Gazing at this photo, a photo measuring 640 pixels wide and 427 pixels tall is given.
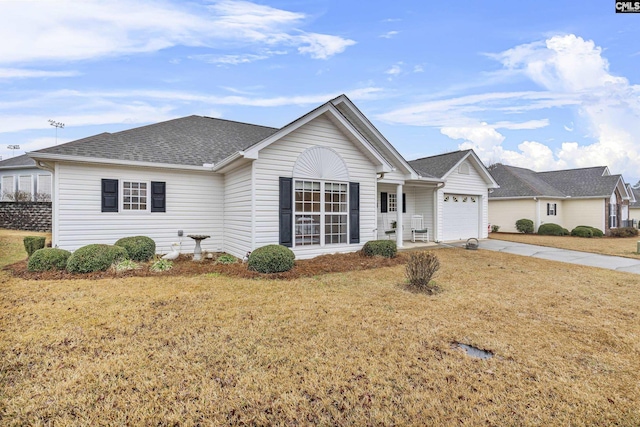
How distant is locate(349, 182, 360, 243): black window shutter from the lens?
34.3 feet

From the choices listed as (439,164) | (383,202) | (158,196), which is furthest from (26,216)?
(439,164)

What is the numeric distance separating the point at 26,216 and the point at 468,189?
26.5m

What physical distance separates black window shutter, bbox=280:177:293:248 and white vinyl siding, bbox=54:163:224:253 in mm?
3582

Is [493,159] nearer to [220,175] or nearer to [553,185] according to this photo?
[553,185]

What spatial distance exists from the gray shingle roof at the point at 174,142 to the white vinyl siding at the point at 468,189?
9.82m

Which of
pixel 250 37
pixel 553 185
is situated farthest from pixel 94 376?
pixel 553 185

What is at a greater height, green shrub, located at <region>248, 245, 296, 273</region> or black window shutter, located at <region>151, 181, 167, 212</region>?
black window shutter, located at <region>151, 181, 167, 212</region>

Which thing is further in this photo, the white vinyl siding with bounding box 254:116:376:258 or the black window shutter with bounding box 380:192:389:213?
the black window shutter with bounding box 380:192:389:213

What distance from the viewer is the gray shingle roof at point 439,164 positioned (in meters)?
15.6

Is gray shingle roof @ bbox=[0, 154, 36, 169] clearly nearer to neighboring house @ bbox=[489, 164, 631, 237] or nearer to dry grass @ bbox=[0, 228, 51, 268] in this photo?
dry grass @ bbox=[0, 228, 51, 268]

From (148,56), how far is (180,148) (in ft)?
11.5

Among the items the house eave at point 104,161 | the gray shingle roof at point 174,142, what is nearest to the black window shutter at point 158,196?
the house eave at point 104,161

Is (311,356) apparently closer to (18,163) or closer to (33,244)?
(33,244)

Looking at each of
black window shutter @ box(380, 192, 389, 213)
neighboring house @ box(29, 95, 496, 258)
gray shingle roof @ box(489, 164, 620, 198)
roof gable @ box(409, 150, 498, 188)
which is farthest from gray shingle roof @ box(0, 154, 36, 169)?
gray shingle roof @ box(489, 164, 620, 198)
